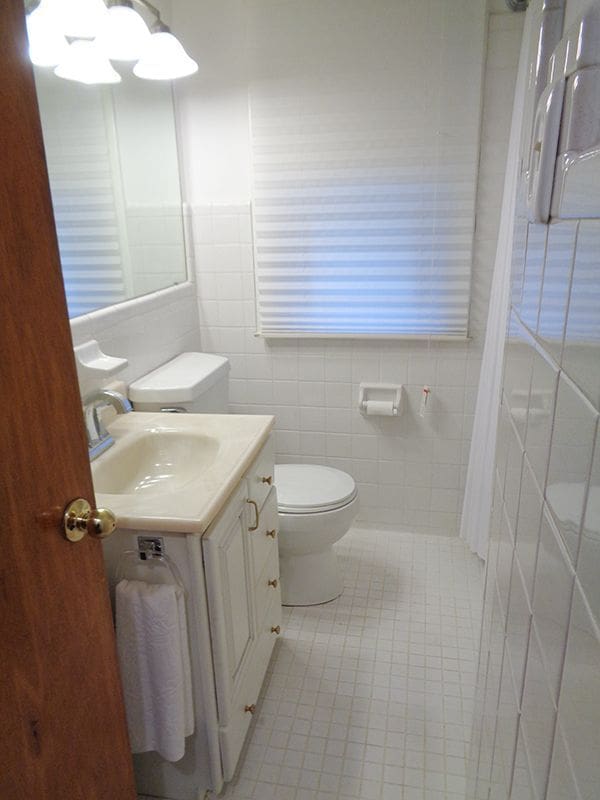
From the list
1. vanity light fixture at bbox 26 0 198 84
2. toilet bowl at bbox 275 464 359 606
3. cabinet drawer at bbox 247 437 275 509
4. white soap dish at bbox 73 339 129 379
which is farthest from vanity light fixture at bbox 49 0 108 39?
toilet bowl at bbox 275 464 359 606

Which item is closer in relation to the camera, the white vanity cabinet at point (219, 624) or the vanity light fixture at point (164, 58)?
the white vanity cabinet at point (219, 624)

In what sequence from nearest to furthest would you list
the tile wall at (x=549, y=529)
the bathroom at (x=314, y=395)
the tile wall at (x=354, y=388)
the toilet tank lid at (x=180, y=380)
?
the tile wall at (x=549, y=529), the bathroom at (x=314, y=395), the toilet tank lid at (x=180, y=380), the tile wall at (x=354, y=388)

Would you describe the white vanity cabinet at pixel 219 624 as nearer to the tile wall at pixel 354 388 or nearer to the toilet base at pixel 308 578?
the toilet base at pixel 308 578

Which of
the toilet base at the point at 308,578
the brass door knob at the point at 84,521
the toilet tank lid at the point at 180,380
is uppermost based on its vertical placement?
the brass door knob at the point at 84,521

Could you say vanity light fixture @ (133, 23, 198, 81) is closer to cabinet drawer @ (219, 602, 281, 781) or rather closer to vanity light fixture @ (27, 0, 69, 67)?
vanity light fixture @ (27, 0, 69, 67)

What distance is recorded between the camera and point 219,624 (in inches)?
53.1

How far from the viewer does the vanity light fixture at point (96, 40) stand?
1.48 metres

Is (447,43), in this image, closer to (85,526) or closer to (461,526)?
(461,526)

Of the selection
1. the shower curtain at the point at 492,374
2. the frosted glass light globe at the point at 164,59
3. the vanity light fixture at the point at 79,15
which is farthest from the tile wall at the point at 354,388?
the vanity light fixture at the point at 79,15

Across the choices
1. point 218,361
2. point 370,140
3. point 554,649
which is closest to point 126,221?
point 218,361

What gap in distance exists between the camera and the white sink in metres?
1.33

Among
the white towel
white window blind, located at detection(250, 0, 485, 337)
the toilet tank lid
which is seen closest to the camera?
the white towel

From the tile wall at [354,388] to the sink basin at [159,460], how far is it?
40.8 inches

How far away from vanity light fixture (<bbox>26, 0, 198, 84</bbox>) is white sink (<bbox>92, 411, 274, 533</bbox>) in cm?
104
